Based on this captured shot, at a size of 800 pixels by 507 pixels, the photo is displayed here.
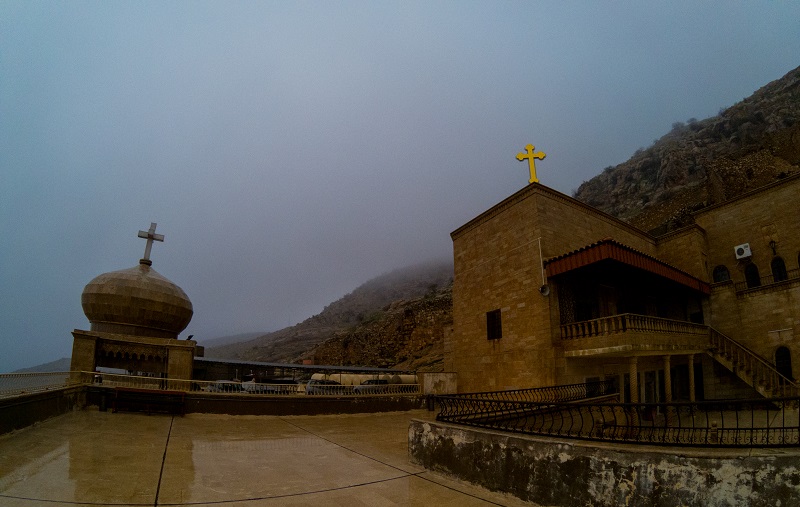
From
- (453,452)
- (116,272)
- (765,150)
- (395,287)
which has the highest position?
(765,150)

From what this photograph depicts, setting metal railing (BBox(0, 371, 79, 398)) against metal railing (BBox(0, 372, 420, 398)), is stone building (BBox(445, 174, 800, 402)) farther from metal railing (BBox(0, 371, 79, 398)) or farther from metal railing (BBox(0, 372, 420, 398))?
metal railing (BBox(0, 371, 79, 398))

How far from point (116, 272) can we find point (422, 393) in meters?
18.8

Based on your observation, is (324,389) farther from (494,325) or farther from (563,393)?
(563,393)

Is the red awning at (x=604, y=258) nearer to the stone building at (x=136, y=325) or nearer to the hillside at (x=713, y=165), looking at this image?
the stone building at (x=136, y=325)

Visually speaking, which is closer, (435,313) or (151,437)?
(151,437)

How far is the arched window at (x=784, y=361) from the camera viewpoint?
15174mm

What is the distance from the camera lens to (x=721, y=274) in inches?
794

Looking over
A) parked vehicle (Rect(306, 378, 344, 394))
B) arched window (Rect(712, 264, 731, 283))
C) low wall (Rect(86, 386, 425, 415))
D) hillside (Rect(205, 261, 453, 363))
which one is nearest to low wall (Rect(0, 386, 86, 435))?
low wall (Rect(86, 386, 425, 415))

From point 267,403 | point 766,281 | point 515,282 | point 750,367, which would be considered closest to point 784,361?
point 750,367

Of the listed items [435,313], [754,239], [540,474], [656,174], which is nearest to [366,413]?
[540,474]

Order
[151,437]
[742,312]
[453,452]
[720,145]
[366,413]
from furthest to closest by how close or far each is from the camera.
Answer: [720,145] → [742,312] → [366,413] → [151,437] → [453,452]

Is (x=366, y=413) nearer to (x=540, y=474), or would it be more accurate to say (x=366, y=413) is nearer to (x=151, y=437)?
(x=151, y=437)

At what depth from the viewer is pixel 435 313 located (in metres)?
39.9

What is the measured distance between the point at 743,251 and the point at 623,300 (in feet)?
27.0
